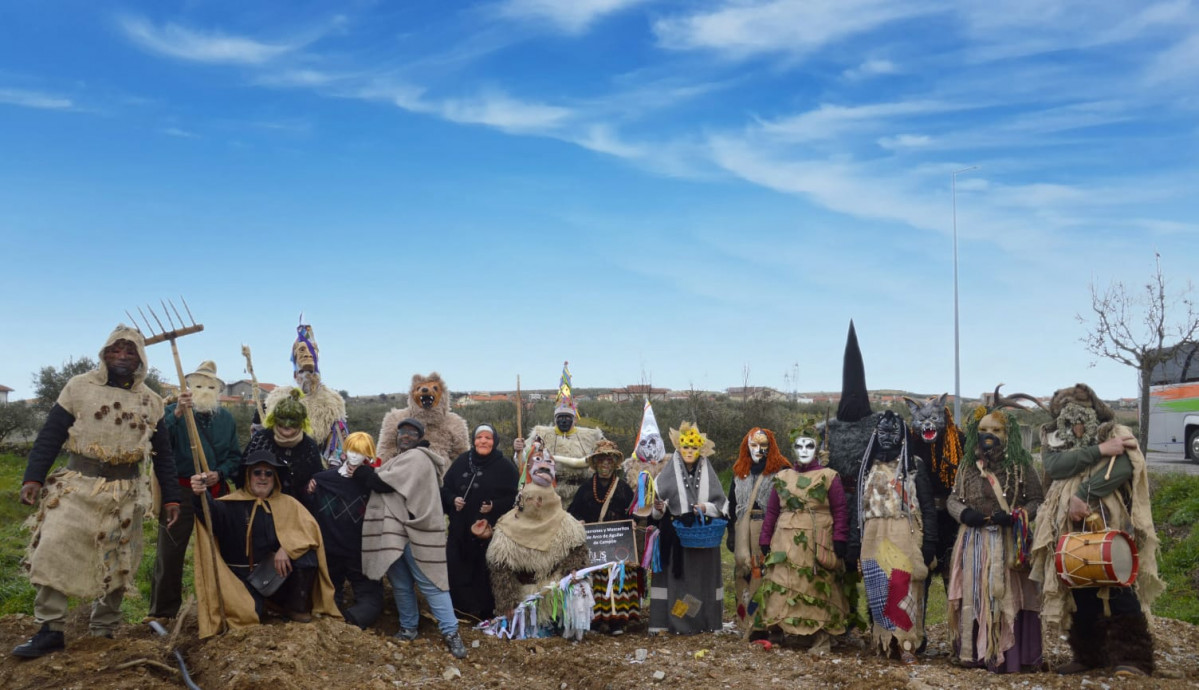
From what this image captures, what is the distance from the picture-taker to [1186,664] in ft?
23.6

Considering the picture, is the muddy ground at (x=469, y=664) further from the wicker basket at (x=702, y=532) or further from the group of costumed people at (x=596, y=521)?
the wicker basket at (x=702, y=532)

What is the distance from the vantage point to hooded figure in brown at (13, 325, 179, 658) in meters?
6.23

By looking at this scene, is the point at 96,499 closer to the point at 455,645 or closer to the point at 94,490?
the point at 94,490

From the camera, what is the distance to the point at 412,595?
24.7 ft

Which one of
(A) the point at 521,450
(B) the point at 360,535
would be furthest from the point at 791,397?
(B) the point at 360,535

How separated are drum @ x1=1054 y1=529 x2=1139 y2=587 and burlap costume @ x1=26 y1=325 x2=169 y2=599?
6.41m

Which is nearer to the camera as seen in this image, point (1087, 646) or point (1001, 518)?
point (1087, 646)

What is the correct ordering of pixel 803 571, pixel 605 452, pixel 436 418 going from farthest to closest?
pixel 436 418, pixel 605 452, pixel 803 571

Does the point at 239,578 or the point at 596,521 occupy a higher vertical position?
the point at 596,521

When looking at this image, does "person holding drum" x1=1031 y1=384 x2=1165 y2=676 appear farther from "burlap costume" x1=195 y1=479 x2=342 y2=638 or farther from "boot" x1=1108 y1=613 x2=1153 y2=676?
"burlap costume" x1=195 y1=479 x2=342 y2=638

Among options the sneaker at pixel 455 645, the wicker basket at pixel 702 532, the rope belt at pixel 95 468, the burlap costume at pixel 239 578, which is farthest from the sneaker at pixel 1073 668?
the rope belt at pixel 95 468

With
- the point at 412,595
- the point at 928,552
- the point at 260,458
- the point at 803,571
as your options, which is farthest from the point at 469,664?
the point at 928,552

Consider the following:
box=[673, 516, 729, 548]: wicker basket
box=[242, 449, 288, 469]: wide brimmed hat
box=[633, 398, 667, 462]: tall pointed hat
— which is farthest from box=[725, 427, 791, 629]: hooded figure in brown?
box=[242, 449, 288, 469]: wide brimmed hat

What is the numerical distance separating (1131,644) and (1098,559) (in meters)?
0.83
